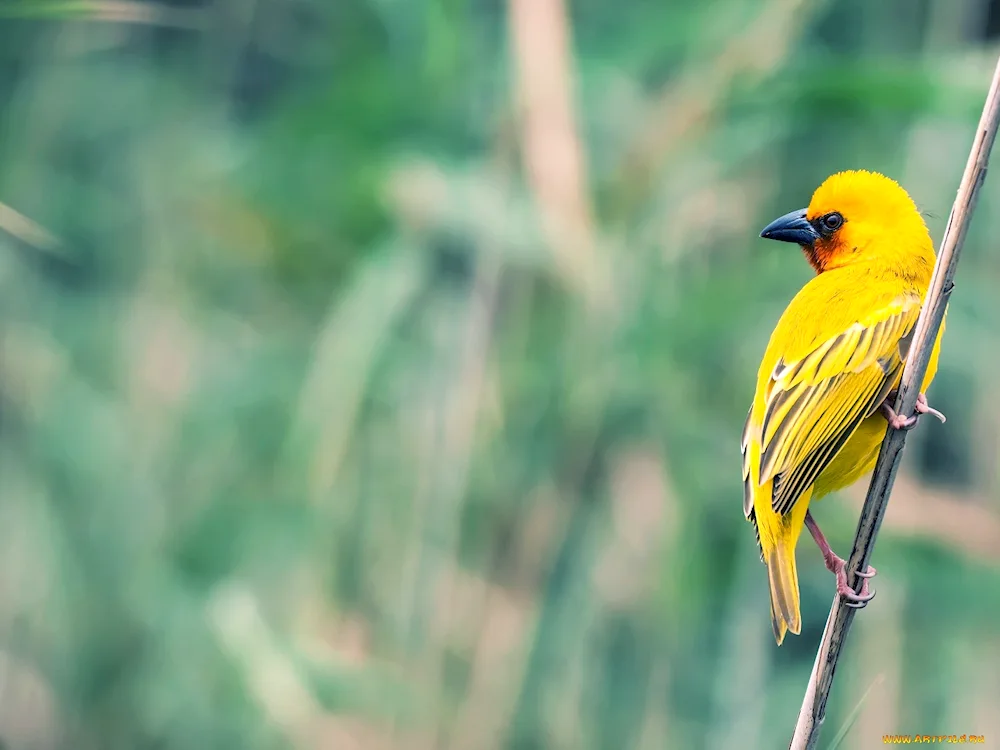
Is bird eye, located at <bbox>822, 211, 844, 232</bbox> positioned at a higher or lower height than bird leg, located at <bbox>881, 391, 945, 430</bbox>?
higher

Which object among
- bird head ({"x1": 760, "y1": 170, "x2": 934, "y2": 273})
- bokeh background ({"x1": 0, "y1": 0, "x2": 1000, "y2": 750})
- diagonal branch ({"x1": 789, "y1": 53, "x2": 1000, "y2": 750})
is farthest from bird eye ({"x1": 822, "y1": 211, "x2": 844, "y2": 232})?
bokeh background ({"x1": 0, "y1": 0, "x2": 1000, "y2": 750})

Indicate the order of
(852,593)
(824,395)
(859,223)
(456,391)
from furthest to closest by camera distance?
(456,391), (859,223), (824,395), (852,593)

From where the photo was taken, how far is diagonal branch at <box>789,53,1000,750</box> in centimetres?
62

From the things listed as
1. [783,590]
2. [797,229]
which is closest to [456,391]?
[797,229]

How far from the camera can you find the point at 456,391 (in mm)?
1873

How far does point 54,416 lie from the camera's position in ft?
7.20

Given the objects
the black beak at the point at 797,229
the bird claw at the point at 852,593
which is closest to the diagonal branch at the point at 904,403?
the bird claw at the point at 852,593

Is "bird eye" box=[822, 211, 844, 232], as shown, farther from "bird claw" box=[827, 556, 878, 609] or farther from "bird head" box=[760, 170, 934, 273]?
"bird claw" box=[827, 556, 878, 609]

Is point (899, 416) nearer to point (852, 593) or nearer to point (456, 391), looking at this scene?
point (852, 593)

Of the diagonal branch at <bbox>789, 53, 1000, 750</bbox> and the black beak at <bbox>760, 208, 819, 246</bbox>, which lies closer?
the diagonal branch at <bbox>789, 53, 1000, 750</bbox>

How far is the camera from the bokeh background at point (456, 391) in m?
1.70

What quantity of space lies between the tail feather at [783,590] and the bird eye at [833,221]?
356mm

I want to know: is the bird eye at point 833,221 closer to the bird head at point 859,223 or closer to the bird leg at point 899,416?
the bird head at point 859,223

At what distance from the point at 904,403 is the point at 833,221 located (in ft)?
1.14
